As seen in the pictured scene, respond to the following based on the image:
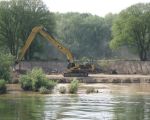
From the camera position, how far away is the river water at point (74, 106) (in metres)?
39.4

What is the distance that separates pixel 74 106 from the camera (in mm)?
46312

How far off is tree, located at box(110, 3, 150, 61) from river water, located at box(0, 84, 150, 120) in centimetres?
5264

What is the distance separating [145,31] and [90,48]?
133 ft

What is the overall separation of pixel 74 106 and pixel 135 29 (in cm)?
6801

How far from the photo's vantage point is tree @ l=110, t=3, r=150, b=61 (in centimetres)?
11162

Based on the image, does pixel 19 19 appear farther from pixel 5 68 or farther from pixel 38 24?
pixel 5 68

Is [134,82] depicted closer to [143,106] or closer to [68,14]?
[143,106]

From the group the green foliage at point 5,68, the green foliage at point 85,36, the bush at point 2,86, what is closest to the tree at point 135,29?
the green foliage at point 85,36

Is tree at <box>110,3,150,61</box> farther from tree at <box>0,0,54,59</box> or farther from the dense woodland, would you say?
tree at <box>0,0,54,59</box>

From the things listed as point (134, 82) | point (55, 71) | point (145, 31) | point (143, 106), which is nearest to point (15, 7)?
point (55, 71)

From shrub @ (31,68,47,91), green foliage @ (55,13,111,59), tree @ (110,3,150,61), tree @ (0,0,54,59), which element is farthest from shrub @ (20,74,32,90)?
green foliage @ (55,13,111,59)

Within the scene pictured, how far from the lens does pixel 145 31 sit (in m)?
113

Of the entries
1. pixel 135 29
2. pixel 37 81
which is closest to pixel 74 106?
pixel 37 81

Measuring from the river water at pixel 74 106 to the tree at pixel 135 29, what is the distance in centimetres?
5264
